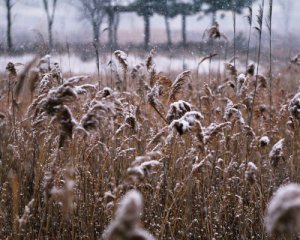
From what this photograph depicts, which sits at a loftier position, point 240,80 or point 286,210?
point 286,210

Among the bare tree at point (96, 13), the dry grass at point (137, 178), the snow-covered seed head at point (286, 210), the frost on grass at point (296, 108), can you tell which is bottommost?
the dry grass at point (137, 178)

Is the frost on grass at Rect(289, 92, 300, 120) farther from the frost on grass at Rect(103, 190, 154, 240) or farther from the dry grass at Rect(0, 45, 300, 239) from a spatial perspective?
the frost on grass at Rect(103, 190, 154, 240)

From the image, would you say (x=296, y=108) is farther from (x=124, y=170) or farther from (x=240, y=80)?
(x=124, y=170)

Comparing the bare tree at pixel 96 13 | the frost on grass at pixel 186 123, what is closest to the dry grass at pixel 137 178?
the frost on grass at pixel 186 123

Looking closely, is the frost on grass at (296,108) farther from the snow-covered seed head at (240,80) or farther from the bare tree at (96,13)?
the bare tree at (96,13)

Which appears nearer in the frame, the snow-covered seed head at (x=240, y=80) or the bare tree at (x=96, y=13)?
the snow-covered seed head at (x=240, y=80)

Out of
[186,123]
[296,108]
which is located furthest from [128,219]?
[296,108]

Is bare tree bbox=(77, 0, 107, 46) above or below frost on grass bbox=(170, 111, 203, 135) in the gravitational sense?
above

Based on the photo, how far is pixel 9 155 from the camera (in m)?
2.55

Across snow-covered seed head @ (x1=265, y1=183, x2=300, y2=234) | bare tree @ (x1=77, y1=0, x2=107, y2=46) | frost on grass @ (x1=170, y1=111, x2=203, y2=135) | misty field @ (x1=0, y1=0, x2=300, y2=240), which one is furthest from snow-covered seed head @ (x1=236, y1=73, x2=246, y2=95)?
snow-covered seed head @ (x1=265, y1=183, x2=300, y2=234)

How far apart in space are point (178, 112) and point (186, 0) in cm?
1222

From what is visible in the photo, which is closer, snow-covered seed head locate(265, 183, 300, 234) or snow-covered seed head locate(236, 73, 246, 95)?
snow-covered seed head locate(265, 183, 300, 234)

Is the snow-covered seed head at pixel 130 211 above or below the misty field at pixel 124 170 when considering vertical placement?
above

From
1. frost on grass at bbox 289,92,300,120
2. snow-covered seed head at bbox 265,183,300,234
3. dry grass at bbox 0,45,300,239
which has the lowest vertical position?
dry grass at bbox 0,45,300,239
